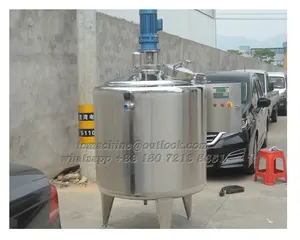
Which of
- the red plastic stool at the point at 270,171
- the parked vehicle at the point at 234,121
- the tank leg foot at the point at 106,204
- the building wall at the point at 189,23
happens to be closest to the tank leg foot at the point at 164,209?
the tank leg foot at the point at 106,204

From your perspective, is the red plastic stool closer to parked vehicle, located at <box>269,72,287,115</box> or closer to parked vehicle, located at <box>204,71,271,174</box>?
parked vehicle, located at <box>204,71,271,174</box>

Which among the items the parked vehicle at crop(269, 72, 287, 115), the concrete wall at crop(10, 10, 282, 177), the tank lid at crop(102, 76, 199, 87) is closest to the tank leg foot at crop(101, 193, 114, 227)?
the tank lid at crop(102, 76, 199, 87)

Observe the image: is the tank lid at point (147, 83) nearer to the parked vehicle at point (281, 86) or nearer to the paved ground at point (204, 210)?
the paved ground at point (204, 210)

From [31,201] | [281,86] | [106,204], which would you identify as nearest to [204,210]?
[106,204]

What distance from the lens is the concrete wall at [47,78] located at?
560 cm

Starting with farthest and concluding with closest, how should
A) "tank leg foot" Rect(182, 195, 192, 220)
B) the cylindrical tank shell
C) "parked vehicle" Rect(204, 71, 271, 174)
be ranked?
1. "tank leg foot" Rect(182, 195, 192, 220)
2. "parked vehicle" Rect(204, 71, 271, 174)
3. the cylindrical tank shell

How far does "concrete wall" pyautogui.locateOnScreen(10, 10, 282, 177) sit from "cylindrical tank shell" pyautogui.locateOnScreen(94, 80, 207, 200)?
206cm

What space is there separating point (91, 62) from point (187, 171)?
300 cm

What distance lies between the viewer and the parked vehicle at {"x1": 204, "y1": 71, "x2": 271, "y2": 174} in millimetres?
4375

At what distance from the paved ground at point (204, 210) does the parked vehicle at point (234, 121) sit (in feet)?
1.45

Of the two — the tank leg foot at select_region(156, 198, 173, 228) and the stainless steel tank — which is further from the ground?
the stainless steel tank

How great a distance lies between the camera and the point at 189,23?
60.7 ft

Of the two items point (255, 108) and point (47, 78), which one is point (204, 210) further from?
point (255, 108)

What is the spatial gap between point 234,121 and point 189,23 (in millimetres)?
14790
